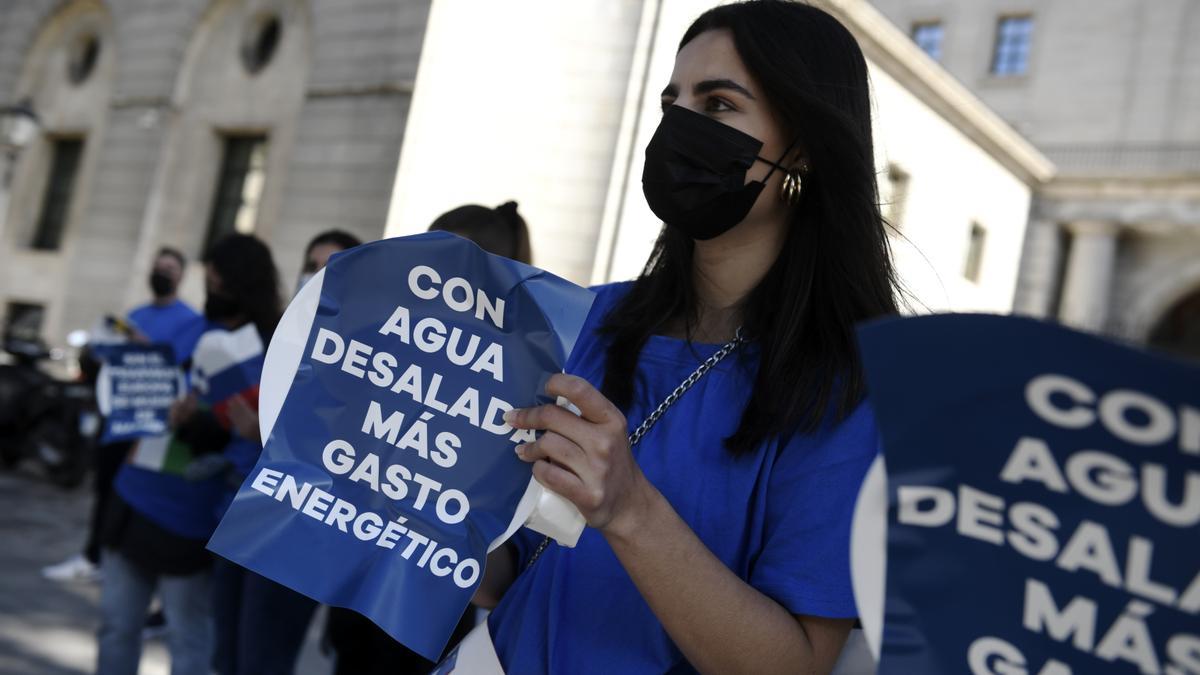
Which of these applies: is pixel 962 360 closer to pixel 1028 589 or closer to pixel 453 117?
pixel 1028 589

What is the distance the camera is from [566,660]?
146 cm

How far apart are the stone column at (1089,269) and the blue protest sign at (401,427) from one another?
2559cm

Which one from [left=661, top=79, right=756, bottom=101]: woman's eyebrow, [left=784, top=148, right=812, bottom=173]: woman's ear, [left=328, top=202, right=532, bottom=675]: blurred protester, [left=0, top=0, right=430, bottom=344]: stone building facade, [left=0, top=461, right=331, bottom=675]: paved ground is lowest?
[left=0, top=461, right=331, bottom=675]: paved ground

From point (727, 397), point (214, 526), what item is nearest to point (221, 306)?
point (214, 526)

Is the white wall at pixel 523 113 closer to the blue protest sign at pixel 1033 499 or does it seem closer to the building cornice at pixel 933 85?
the building cornice at pixel 933 85

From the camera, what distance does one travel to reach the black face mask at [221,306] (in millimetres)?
4070

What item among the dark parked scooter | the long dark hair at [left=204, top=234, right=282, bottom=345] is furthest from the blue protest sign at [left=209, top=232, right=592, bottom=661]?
the dark parked scooter

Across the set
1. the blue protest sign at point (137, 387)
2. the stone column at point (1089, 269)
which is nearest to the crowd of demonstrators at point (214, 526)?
the blue protest sign at point (137, 387)

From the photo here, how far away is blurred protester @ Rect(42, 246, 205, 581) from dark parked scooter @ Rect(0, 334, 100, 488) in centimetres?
285

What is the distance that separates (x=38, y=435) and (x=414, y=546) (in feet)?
31.2

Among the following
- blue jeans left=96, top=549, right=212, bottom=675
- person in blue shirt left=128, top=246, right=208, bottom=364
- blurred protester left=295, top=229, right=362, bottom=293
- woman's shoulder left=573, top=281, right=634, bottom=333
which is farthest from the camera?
person in blue shirt left=128, top=246, right=208, bottom=364

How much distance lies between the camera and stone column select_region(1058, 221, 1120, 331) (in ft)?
80.5

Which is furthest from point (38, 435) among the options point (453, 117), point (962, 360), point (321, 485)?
point (962, 360)

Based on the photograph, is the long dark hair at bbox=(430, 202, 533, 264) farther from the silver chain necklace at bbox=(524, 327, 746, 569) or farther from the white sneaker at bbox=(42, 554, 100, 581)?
the white sneaker at bbox=(42, 554, 100, 581)
